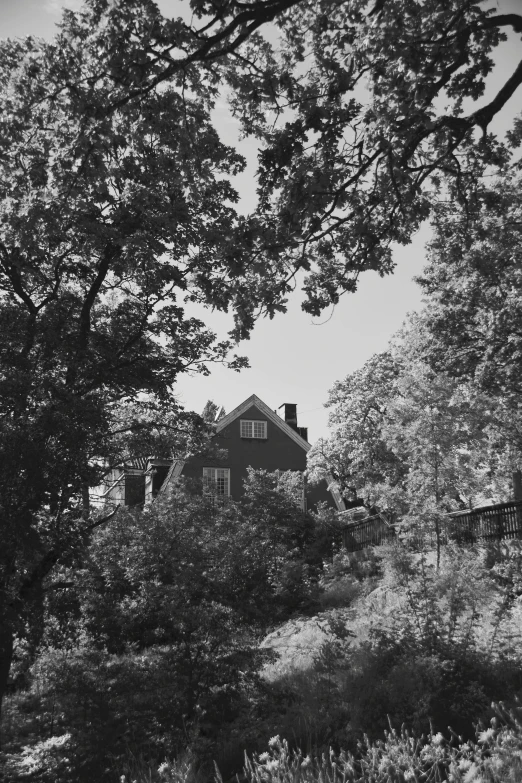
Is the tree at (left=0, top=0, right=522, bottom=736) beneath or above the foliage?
above

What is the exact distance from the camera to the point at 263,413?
36.0 meters

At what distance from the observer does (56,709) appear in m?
12.8

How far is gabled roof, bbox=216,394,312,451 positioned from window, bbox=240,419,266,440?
0.56 metres

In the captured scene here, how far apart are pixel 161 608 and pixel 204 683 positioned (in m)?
1.57

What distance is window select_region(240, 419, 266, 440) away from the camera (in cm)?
3566

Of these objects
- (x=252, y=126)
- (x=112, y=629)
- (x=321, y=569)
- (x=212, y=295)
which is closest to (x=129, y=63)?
(x=252, y=126)

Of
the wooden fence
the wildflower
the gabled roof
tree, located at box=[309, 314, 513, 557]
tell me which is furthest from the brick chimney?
the wildflower

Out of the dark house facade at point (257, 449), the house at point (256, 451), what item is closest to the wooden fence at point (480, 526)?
the house at point (256, 451)

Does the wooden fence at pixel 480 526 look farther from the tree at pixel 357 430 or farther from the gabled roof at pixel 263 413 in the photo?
the gabled roof at pixel 263 413

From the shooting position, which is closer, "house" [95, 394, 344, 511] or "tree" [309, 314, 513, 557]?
"tree" [309, 314, 513, 557]

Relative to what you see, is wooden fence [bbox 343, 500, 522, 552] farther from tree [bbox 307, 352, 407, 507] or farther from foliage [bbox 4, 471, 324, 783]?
tree [bbox 307, 352, 407, 507]

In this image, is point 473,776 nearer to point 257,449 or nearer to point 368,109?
point 368,109

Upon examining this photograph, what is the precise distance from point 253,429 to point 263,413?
1.07 meters

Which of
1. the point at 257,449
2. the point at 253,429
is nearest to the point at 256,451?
the point at 257,449
